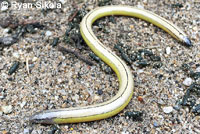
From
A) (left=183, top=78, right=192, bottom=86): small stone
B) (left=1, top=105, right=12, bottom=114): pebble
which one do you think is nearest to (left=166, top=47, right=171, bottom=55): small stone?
(left=183, top=78, right=192, bottom=86): small stone

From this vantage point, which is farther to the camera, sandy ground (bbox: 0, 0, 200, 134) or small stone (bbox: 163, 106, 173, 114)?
small stone (bbox: 163, 106, 173, 114)

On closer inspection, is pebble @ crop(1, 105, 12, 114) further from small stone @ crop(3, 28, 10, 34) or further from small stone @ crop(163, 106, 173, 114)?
small stone @ crop(163, 106, 173, 114)

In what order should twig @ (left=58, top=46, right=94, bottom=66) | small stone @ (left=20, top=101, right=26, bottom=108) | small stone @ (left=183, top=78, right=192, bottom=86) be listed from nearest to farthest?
small stone @ (left=20, top=101, right=26, bottom=108) < small stone @ (left=183, top=78, right=192, bottom=86) < twig @ (left=58, top=46, right=94, bottom=66)

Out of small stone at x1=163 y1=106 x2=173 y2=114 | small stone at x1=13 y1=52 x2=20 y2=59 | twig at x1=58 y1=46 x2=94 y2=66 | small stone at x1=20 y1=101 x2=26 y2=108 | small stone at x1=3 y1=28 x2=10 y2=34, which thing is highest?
small stone at x1=3 y1=28 x2=10 y2=34

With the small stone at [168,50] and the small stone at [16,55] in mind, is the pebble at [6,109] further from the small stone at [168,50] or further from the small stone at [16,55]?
the small stone at [168,50]

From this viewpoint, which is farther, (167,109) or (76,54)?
(76,54)

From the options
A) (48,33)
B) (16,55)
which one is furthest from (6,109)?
(48,33)

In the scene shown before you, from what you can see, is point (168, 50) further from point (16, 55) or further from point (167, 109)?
point (16, 55)

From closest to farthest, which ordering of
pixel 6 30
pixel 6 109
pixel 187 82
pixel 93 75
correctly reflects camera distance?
pixel 6 109, pixel 187 82, pixel 93 75, pixel 6 30

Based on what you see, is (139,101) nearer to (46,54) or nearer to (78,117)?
(78,117)
